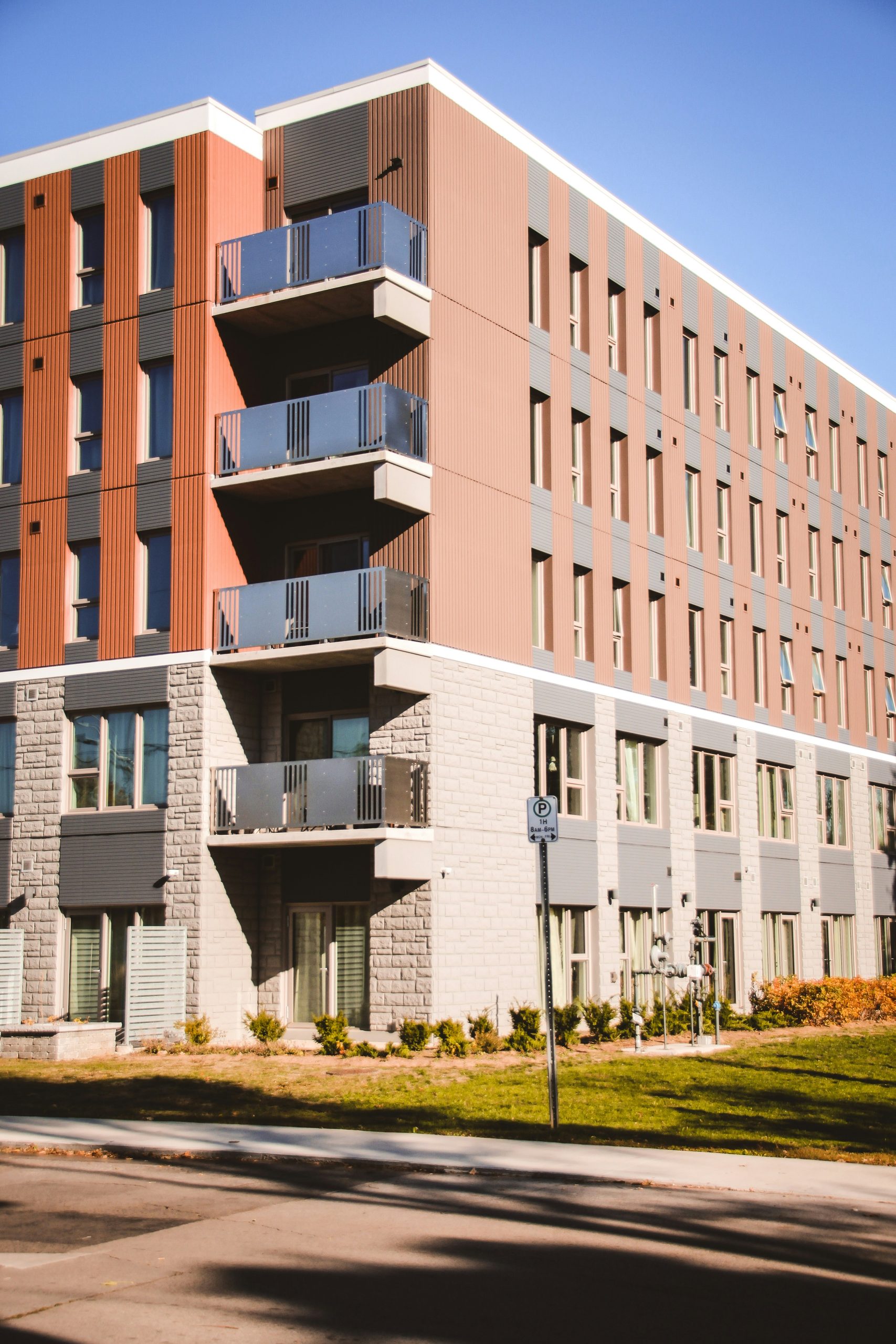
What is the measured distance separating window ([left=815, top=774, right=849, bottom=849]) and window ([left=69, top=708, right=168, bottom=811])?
19711mm

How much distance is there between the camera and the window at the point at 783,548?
129ft

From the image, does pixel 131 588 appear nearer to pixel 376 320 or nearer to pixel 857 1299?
pixel 376 320

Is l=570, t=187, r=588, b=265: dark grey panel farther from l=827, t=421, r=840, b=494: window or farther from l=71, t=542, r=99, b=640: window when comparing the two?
l=827, t=421, r=840, b=494: window

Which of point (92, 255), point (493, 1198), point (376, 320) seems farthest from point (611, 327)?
point (493, 1198)

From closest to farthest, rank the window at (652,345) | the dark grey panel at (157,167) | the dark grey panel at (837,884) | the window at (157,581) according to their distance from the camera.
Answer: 1. the window at (157,581)
2. the dark grey panel at (157,167)
3. the window at (652,345)
4. the dark grey panel at (837,884)

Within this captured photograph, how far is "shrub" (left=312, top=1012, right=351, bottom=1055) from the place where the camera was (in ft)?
76.9

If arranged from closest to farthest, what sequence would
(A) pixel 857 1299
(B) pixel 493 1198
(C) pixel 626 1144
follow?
(A) pixel 857 1299 < (B) pixel 493 1198 < (C) pixel 626 1144

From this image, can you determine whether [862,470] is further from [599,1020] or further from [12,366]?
[12,366]

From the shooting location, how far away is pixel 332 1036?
77.2 feet

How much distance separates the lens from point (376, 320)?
86.7 feet

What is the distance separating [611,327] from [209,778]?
14.5 metres

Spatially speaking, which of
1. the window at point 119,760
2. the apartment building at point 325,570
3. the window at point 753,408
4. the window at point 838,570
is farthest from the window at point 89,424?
the window at point 838,570

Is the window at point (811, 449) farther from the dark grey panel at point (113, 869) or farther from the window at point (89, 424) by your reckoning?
the dark grey panel at point (113, 869)

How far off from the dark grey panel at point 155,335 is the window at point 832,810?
69.4 ft
